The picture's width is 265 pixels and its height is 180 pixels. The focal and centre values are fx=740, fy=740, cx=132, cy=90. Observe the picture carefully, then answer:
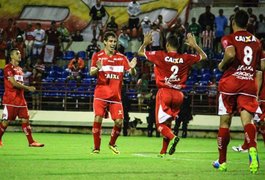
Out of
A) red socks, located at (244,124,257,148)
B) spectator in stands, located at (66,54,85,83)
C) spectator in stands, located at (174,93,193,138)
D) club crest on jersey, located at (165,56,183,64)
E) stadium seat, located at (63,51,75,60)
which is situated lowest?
spectator in stands, located at (174,93,193,138)

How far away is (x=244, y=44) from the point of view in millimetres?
11633

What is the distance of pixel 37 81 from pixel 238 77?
19.8 meters

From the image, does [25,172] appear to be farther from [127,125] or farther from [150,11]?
[150,11]

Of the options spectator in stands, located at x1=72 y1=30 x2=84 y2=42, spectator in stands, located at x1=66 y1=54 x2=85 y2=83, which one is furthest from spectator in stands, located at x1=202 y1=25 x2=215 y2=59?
spectator in stands, located at x1=72 y1=30 x2=84 y2=42

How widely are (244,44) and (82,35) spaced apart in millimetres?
24613

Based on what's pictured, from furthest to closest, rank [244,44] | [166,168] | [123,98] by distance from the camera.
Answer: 1. [123,98]
2. [166,168]
3. [244,44]

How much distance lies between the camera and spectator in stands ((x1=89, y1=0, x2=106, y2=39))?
34.4m

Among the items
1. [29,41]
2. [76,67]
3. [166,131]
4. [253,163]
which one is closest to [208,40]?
[76,67]

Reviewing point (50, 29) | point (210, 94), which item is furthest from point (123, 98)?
point (50, 29)

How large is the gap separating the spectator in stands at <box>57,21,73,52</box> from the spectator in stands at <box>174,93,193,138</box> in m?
9.32

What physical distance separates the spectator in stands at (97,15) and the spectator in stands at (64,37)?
1243 mm

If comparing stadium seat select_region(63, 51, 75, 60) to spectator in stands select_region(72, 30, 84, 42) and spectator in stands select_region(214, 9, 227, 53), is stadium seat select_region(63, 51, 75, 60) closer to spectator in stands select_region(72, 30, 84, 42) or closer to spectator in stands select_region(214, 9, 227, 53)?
spectator in stands select_region(72, 30, 84, 42)

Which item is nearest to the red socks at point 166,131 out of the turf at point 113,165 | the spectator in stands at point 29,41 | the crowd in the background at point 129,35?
the turf at point 113,165

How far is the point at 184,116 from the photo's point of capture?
85.6 feet
